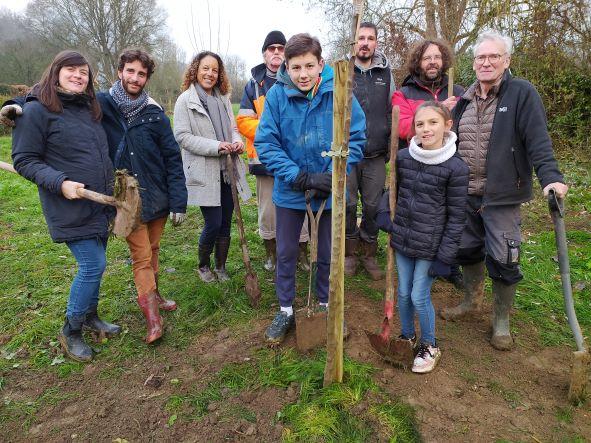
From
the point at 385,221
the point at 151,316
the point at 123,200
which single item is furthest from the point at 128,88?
the point at 385,221

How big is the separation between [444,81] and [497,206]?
1269 millimetres

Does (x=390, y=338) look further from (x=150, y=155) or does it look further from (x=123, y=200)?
(x=150, y=155)

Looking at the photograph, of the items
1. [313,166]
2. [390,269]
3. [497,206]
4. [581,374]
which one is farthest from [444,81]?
[581,374]

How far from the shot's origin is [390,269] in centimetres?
290

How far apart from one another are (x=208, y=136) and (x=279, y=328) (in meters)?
1.79

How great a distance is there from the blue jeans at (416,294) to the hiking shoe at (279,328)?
33.5 inches

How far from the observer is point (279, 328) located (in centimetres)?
322

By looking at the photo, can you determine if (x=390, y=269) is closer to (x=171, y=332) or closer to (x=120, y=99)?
(x=171, y=332)

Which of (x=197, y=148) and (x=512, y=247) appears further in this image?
(x=197, y=148)

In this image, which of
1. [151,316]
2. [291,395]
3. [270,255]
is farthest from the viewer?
[270,255]

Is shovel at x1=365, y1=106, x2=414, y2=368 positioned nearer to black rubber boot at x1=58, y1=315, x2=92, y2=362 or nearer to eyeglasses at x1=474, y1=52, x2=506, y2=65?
eyeglasses at x1=474, y1=52, x2=506, y2=65

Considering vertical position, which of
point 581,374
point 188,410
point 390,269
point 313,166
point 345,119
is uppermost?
point 345,119

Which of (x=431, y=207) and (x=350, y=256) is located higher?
(x=431, y=207)

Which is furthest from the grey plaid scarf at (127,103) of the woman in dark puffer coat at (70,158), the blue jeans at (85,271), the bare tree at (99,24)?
the bare tree at (99,24)
